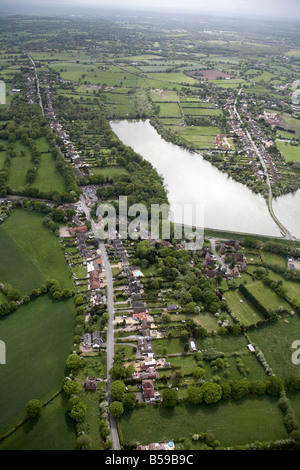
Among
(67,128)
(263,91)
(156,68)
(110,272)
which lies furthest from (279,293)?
(156,68)

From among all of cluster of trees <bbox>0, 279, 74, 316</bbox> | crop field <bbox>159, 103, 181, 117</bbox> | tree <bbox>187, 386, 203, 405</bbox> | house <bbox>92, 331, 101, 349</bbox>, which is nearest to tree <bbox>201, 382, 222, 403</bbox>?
tree <bbox>187, 386, 203, 405</bbox>

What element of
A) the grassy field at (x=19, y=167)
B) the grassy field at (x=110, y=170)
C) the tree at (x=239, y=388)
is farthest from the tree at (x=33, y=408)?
the grassy field at (x=110, y=170)

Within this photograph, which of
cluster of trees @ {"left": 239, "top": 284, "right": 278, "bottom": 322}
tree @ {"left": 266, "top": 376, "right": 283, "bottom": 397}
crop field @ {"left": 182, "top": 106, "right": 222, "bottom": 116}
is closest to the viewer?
tree @ {"left": 266, "top": 376, "right": 283, "bottom": 397}

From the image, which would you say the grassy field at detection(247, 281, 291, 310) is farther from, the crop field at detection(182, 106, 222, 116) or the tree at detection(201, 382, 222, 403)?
the crop field at detection(182, 106, 222, 116)

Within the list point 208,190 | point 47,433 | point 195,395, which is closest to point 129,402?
point 195,395

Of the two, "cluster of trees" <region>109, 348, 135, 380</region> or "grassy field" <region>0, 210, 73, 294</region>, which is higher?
"grassy field" <region>0, 210, 73, 294</region>
